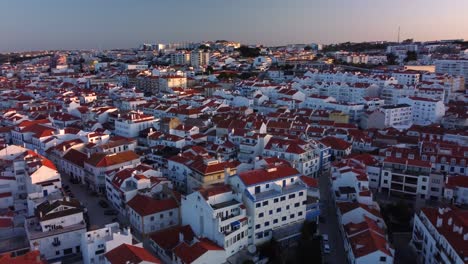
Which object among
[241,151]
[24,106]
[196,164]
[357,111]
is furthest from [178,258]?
[24,106]

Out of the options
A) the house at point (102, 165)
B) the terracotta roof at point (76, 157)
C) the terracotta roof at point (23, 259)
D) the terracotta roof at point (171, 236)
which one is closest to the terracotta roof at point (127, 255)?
the terracotta roof at point (171, 236)

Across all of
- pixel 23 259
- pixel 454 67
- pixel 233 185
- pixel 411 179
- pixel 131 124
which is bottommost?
pixel 411 179

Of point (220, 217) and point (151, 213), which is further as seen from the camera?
point (151, 213)

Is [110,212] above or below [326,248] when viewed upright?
above

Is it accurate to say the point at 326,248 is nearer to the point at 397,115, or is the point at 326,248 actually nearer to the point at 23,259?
the point at 23,259

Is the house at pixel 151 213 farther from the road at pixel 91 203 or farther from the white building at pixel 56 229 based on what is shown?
the white building at pixel 56 229

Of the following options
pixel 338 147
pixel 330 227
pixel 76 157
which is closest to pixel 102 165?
pixel 76 157
